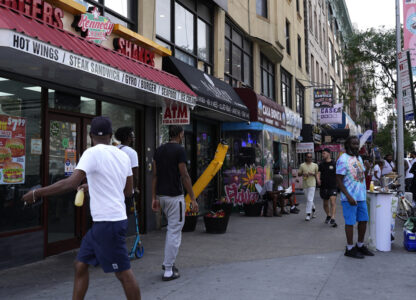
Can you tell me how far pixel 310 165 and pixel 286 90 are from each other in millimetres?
10889

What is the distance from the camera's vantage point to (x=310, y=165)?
10555mm

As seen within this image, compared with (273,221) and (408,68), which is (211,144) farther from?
(408,68)

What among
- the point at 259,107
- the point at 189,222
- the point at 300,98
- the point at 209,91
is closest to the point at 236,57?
the point at 259,107

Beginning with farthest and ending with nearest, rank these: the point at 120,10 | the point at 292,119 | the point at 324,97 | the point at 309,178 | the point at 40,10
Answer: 1. the point at 324,97
2. the point at 292,119
3. the point at 309,178
4. the point at 120,10
5. the point at 40,10

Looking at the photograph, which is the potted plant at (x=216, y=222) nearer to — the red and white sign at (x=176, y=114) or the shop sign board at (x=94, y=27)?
the red and white sign at (x=176, y=114)

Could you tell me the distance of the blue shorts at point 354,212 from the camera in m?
6.07

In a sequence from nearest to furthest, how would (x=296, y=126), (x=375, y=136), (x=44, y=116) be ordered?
(x=44, y=116) < (x=296, y=126) < (x=375, y=136)

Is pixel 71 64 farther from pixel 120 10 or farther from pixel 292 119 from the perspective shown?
pixel 292 119

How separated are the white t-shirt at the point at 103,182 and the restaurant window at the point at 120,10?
5113 mm

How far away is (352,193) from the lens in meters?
6.07

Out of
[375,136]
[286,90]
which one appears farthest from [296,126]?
[375,136]

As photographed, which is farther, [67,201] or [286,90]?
[286,90]

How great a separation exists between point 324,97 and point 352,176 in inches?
669

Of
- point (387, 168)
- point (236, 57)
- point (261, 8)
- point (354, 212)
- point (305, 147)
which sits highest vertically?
point (261, 8)
